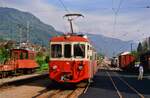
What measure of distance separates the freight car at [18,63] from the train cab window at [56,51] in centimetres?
1361

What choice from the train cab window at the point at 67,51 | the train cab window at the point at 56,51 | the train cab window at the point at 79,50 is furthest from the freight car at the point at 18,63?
the train cab window at the point at 79,50

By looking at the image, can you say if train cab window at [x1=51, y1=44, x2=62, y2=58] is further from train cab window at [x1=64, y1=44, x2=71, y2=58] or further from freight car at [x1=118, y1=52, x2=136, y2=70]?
freight car at [x1=118, y1=52, x2=136, y2=70]

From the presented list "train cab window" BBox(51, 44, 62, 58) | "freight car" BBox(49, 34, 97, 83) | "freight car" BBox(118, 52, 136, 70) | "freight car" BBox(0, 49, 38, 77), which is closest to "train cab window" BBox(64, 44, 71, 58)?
"freight car" BBox(49, 34, 97, 83)

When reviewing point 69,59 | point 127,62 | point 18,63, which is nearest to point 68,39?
point 69,59

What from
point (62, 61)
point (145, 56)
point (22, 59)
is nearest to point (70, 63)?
point (62, 61)

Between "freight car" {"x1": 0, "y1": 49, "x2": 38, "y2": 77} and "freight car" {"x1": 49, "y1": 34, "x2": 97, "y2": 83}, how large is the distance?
45.5ft

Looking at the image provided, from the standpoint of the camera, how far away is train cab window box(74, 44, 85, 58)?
2611cm

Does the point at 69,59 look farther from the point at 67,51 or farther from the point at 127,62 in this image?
the point at 127,62

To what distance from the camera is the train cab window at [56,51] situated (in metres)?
26.2

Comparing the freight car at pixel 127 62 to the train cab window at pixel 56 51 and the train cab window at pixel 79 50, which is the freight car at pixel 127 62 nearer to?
the train cab window at pixel 79 50

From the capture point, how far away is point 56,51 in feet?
86.4

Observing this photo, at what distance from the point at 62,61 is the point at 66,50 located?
2.73 feet

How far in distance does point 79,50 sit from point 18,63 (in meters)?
21.3

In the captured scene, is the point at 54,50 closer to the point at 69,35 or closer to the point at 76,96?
the point at 69,35
